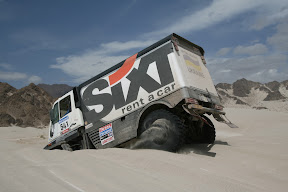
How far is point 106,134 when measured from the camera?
23.8 ft

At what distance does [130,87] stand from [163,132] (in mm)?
1561

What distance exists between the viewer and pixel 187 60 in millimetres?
6668

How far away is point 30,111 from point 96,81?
18.9 meters

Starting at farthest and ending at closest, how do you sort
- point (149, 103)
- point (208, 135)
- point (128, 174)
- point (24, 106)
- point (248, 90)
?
point (248, 90)
point (24, 106)
point (208, 135)
point (149, 103)
point (128, 174)

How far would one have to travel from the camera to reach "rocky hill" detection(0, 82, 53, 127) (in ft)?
74.1

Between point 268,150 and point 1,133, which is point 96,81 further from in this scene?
point 1,133

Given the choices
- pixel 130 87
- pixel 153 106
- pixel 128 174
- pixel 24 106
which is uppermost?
pixel 24 106

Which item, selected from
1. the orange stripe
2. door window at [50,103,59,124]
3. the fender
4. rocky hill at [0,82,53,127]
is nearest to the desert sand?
the fender

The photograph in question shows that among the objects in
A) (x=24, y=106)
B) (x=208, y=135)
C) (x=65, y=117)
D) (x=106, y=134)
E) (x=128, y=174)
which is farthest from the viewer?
(x=24, y=106)

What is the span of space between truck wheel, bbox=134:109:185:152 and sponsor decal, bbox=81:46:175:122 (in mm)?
475

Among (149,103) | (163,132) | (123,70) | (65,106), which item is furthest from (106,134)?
(65,106)

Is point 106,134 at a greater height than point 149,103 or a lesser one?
lesser

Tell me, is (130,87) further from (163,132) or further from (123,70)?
(163,132)

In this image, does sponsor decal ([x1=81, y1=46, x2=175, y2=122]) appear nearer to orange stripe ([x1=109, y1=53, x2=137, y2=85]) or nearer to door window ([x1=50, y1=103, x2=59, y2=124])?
orange stripe ([x1=109, y1=53, x2=137, y2=85])
